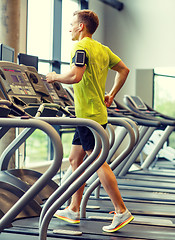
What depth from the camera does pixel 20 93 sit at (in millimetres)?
2934

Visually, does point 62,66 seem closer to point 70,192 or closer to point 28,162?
point 28,162

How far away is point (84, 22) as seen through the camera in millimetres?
2871

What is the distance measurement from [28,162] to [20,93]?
373 cm

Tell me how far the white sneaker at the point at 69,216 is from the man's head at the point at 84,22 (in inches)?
49.4

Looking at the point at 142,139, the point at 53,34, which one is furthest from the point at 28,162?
the point at 53,34

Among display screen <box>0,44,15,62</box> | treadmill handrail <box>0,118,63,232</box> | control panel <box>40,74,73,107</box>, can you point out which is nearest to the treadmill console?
control panel <box>40,74,73,107</box>

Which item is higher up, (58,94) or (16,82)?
(16,82)

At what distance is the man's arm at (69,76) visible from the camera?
103 inches

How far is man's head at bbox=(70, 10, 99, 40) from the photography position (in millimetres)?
2867

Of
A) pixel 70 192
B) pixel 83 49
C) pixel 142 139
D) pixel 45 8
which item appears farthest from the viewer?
pixel 45 8

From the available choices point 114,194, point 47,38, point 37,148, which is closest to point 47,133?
point 114,194

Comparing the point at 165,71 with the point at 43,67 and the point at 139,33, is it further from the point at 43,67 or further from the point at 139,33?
the point at 43,67

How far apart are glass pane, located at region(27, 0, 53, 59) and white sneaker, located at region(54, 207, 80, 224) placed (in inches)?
156

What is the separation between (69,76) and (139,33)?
678 cm
